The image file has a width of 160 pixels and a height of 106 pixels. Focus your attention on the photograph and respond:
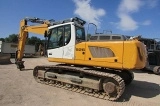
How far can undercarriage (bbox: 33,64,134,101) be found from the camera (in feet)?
26.9

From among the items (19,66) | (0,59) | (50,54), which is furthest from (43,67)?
(0,59)

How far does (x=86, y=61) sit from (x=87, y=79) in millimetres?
776

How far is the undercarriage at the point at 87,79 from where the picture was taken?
8211 millimetres

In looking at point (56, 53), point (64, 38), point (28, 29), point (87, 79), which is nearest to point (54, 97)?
point (87, 79)

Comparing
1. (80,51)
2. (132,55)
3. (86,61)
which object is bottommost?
(86,61)

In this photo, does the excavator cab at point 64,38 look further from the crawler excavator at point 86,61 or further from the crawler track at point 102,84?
the crawler track at point 102,84

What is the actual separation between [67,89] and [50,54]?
2.16 m

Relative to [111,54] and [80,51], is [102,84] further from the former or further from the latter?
[80,51]

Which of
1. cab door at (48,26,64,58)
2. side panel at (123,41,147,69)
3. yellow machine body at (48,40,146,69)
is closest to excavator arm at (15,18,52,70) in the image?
cab door at (48,26,64,58)

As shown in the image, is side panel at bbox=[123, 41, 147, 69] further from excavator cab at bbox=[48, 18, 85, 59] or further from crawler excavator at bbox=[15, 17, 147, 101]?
excavator cab at bbox=[48, 18, 85, 59]

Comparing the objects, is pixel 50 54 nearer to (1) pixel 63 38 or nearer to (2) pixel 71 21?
(1) pixel 63 38

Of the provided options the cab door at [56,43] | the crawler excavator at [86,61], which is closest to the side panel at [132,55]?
the crawler excavator at [86,61]

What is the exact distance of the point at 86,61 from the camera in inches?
361

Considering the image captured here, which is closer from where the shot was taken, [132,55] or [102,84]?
[132,55]
